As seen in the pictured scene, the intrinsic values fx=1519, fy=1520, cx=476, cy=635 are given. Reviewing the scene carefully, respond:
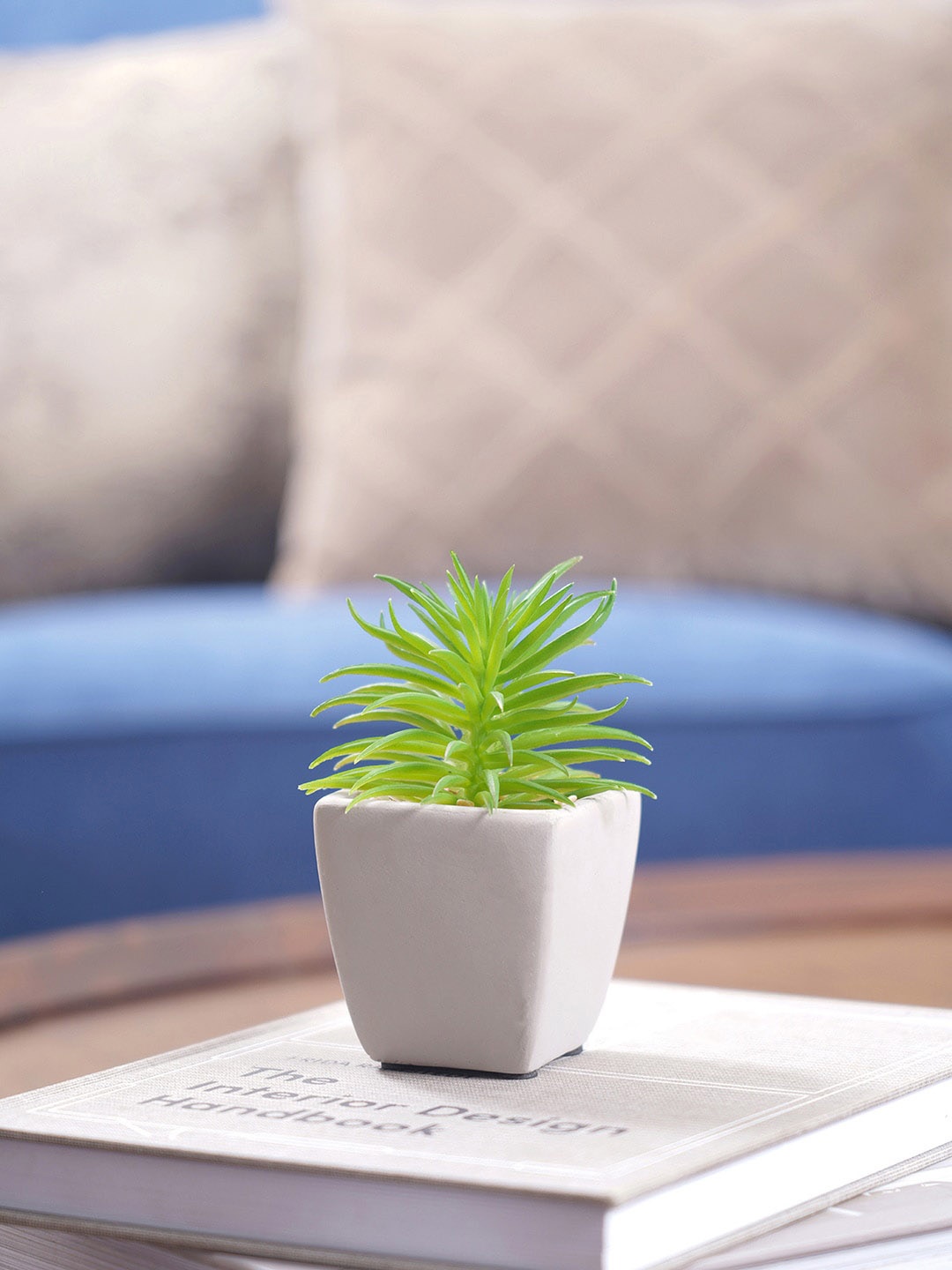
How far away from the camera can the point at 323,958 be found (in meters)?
0.75

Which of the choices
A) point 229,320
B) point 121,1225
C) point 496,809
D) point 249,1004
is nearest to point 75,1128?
point 121,1225

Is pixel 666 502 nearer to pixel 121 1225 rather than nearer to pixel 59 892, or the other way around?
pixel 59 892

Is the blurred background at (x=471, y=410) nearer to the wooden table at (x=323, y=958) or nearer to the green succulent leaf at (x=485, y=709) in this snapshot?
the wooden table at (x=323, y=958)

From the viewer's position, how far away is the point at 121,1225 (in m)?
0.39

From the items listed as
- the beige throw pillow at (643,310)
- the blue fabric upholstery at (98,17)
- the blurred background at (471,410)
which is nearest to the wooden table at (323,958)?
the blurred background at (471,410)

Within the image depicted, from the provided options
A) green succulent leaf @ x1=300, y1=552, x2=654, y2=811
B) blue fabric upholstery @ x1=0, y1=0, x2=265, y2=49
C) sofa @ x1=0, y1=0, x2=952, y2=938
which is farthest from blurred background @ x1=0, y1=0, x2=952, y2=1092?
green succulent leaf @ x1=300, y1=552, x2=654, y2=811

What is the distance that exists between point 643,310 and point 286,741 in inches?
24.6

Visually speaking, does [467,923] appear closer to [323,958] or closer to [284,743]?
[323,958]

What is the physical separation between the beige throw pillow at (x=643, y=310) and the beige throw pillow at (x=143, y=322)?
180 mm

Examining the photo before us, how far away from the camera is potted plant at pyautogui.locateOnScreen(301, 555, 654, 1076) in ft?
1.48

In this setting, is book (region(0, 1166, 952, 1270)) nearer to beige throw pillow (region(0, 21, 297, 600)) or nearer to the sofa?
the sofa

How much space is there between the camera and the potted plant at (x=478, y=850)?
45 cm

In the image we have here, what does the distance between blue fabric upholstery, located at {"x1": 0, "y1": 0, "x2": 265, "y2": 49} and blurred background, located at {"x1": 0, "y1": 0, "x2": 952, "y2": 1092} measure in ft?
0.75

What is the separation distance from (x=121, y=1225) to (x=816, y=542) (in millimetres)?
1165
